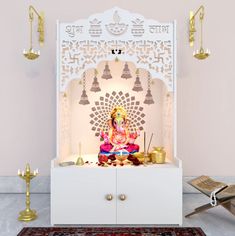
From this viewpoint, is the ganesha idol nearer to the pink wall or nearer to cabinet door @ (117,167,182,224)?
cabinet door @ (117,167,182,224)

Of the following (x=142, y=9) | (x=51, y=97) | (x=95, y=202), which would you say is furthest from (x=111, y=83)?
(x=95, y=202)

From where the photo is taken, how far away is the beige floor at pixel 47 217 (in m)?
2.33

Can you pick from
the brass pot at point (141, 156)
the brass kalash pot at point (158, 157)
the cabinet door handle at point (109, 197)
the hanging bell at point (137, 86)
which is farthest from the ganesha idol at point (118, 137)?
the cabinet door handle at point (109, 197)

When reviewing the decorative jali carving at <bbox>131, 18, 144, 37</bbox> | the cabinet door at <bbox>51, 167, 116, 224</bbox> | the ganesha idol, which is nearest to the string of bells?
the ganesha idol

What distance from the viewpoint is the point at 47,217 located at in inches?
102

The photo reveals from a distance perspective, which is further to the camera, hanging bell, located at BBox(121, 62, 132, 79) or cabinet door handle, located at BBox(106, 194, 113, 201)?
hanging bell, located at BBox(121, 62, 132, 79)

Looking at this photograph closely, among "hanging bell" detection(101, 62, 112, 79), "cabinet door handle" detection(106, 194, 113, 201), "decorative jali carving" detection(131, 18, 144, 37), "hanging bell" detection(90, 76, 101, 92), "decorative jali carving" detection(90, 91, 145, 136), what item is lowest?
"cabinet door handle" detection(106, 194, 113, 201)

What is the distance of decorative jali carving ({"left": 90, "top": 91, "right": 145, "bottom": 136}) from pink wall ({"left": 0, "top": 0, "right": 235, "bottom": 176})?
49 centimetres

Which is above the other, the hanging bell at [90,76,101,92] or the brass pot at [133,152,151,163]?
the hanging bell at [90,76,101,92]

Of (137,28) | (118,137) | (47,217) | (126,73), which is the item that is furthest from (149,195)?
(137,28)

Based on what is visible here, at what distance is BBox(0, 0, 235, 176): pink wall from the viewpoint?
3355 millimetres

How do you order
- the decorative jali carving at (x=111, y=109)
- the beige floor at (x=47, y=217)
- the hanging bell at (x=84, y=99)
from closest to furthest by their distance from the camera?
the beige floor at (x=47, y=217)
the hanging bell at (x=84, y=99)
the decorative jali carving at (x=111, y=109)

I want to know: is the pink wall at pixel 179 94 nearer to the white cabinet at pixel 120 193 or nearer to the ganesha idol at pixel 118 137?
the ganesha idol at pixel 118 137

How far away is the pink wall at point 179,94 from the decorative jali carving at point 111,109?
49 centimetres
